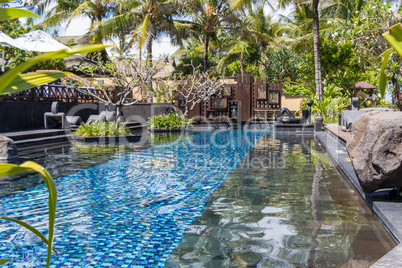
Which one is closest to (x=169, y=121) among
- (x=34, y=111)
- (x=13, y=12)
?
(x=34, y=111)

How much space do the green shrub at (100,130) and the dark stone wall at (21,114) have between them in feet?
7.82

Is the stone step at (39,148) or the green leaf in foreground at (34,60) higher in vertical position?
the green leaf in foreground at (34,60)

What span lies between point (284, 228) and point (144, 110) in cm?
1605

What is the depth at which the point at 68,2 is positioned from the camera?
973 inches

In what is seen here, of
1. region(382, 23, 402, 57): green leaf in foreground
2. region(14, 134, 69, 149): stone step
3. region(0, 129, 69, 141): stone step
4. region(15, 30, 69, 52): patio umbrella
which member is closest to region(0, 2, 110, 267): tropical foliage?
region(15, 30, 69, 52): patio umbrella

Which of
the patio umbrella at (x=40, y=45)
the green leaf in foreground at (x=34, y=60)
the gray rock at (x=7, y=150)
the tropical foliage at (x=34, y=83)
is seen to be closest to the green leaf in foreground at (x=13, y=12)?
the tropical foliage at (x=34, y=83)

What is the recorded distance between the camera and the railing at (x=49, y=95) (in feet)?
43.2

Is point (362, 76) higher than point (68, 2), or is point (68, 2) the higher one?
point (68, 2)

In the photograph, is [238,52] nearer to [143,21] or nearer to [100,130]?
[143,21]

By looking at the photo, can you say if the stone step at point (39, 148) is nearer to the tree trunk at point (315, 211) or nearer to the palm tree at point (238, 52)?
the tree trunk at point (315, 211)

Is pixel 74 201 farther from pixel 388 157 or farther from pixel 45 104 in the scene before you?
pixel 45 104

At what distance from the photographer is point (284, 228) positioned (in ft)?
11.5

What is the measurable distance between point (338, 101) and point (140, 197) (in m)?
16.0

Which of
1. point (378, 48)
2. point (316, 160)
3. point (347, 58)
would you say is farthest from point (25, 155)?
point (347, 58)
